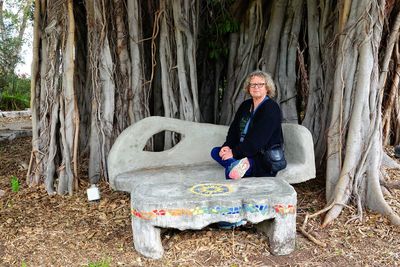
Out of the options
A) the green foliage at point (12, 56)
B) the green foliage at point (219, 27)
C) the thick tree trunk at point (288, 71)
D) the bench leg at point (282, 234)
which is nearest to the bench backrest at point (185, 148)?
the bench leg at point (282, 234)

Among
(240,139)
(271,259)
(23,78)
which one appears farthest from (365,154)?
(23,78)

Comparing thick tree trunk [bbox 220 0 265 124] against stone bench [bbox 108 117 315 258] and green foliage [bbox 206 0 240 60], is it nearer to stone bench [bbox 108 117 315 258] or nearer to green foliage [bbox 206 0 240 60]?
green foliage [bbox 206 0 240 60]

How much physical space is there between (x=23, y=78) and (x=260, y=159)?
30.9 ft

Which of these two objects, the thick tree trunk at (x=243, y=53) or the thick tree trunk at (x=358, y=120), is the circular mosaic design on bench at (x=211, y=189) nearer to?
the thick tree trunk at (x=358, y=120)

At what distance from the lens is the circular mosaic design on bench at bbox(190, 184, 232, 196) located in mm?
2297

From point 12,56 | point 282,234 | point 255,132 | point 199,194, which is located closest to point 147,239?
point 199,194

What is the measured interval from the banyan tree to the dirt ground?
0.64 ft

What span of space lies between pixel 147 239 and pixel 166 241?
26cm

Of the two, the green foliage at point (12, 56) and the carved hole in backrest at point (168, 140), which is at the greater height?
the green foliage at point (12, 56)

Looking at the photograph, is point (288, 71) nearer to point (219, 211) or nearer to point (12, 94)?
point (219, 211)

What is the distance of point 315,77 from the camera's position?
3.62m

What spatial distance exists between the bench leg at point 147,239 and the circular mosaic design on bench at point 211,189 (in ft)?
1.00

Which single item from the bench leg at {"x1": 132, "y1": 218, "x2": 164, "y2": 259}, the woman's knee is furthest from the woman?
the bench leg at {"x1": 132, "y1": 218, "x2": 164, "y2": 259}

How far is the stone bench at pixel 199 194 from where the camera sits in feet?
7.19
